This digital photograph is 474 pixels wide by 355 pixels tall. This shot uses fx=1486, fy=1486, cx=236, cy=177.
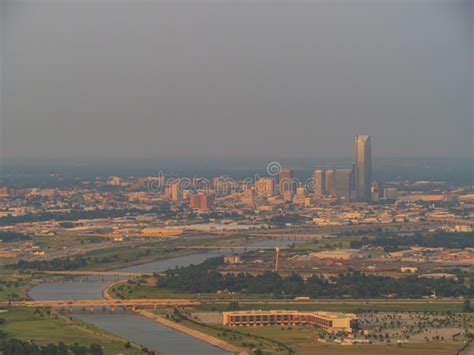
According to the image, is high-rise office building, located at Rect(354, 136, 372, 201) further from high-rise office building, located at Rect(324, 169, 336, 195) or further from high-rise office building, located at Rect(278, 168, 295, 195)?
high-rise office building, located at Rect(278, 168, 295, 195)

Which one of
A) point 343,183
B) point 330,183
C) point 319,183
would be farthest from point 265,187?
point 343,183

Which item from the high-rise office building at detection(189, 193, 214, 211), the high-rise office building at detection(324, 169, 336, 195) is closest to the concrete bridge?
the high-rise office building at detection(189, 193, 214, 211)

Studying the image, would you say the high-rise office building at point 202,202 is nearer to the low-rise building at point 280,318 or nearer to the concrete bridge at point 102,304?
the concrete bridge at point 102,304

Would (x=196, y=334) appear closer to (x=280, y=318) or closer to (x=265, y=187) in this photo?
(x=280, y=318)

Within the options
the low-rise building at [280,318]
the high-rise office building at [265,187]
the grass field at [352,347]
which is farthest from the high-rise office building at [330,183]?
the grass field at [352,347]

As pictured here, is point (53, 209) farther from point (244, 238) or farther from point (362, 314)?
point (362, 314)

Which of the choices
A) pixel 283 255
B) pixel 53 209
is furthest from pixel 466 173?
pixel 283 255
